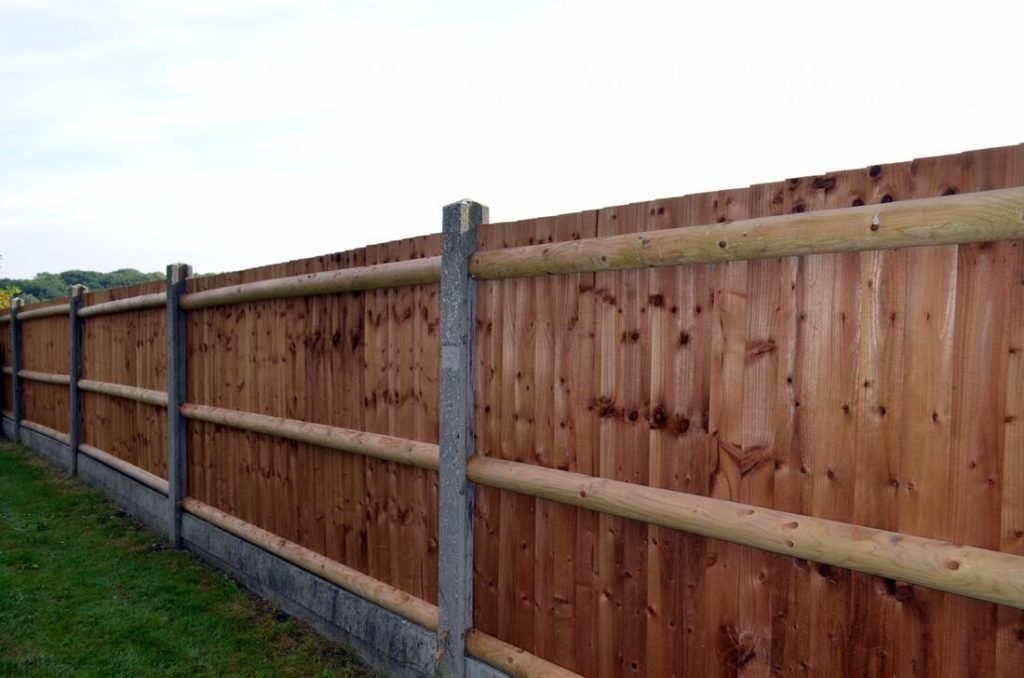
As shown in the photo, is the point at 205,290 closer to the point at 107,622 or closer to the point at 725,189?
the point at 107,622

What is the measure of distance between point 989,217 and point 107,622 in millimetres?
5636

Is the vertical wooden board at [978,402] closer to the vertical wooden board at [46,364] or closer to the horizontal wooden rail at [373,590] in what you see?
the horizontal wooden rail at [373,590]

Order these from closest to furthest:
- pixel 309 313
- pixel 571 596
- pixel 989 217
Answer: pixel 989 217 < pixel 571 596 < pixel 309 313

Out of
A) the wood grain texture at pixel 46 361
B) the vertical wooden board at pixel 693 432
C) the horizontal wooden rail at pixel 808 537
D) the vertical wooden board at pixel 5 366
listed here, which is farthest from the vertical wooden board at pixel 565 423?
the vertical wooden board at pixel 5 366

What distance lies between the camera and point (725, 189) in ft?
8.59

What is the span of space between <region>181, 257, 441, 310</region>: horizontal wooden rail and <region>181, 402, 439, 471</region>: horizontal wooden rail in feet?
2.97

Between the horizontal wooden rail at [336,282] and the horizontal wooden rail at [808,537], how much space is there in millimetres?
1310

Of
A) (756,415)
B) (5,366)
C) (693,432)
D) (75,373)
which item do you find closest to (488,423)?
(693,432)

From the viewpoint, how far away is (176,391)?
21.5ft

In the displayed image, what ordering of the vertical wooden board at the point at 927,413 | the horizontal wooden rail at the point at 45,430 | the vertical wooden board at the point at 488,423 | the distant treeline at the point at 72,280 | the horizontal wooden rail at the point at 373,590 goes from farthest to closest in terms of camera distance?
1. the distant treeline at the point at 72,280
2. the horizontal wooden rail at the point at 45,430
3. the vertical wooden board at the point at 488,423
4. the horizontal wooden rail at the point at 373,590
5. the vertical wooden board at the point at 927,413

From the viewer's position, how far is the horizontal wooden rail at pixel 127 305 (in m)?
6.97

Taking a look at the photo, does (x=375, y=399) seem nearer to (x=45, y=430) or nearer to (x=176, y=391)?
(x=176, y=391)

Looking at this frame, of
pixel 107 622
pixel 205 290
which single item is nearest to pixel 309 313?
pixel 205 290

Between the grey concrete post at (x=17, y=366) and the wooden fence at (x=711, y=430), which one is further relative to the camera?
the grey concrete post at (x=17, y=366)
